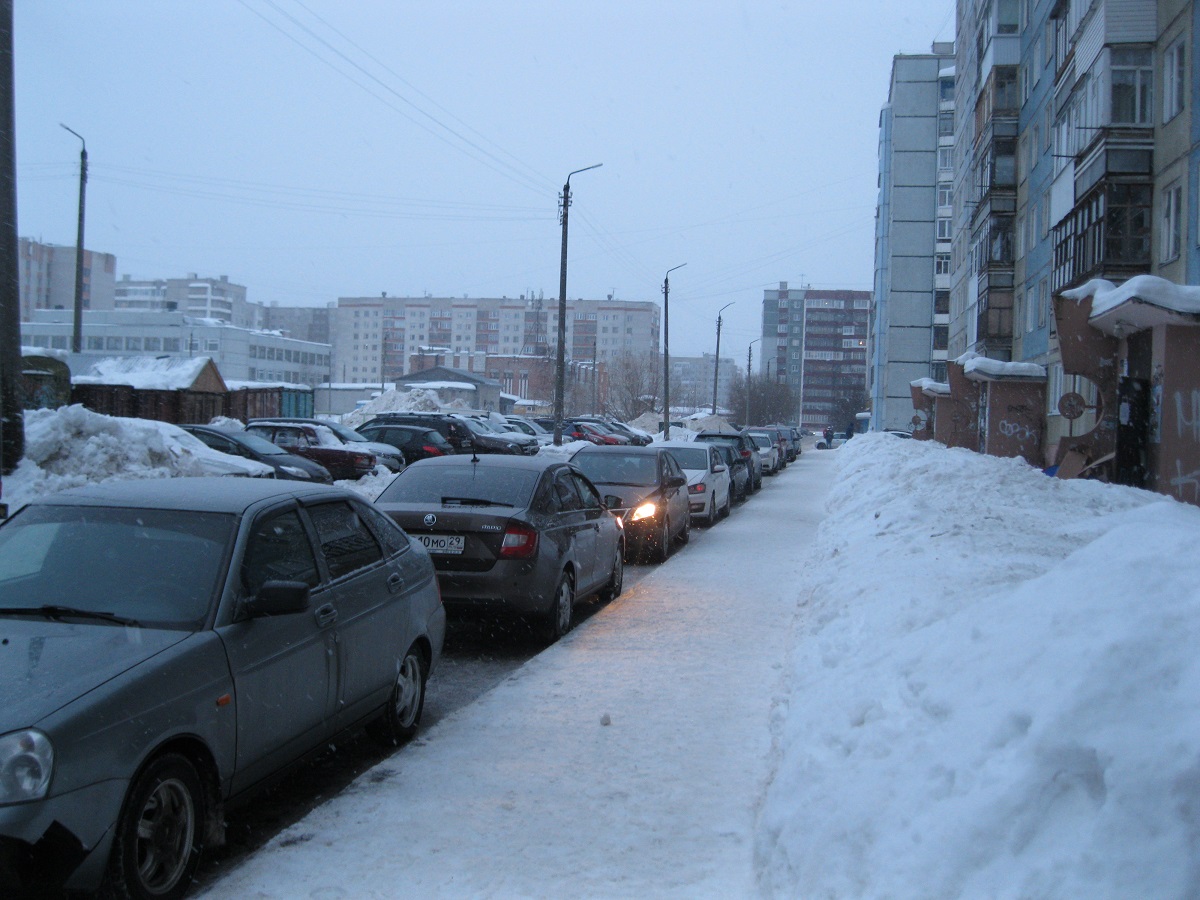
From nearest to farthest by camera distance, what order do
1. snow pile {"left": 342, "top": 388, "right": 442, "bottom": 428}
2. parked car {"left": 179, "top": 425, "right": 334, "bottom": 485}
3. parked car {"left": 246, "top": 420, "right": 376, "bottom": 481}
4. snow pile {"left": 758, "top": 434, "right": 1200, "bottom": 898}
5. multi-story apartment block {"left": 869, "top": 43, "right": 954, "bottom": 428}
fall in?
snow pile {"left": 758, "top": 434, "right": 1200, "bottom": 898}
parked car {"left": 179, "top": 425, "right": 334, "bottom": 485}
parked car {"left": 246, "top": 420, "right": 376, "bottom": 481}
snow pile {"left": 342, "top": 388, "right": 442, "bottom": 428}
multi-story apartment block {"left": 869, "top": 43, "right": 954, "bottom": 428}

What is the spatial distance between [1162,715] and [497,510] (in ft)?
18.9

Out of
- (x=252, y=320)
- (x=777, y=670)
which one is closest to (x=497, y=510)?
(x=777, y=670)

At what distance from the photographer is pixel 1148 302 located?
38.4 ft

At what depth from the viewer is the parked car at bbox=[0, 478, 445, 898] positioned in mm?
3318

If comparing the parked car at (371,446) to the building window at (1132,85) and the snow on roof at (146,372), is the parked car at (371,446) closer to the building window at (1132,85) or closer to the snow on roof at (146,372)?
the snow on roof at (146,372)

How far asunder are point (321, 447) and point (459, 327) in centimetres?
13759

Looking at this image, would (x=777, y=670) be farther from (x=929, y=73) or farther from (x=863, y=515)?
(x=929, y=73)

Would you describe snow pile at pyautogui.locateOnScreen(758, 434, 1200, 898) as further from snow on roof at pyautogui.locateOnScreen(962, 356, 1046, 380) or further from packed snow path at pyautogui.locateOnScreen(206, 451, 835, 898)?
snow on roof at pyautogui.locateOnScreen(962, 356, 1046, 380)

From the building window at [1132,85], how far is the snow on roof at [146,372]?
28.3 meters

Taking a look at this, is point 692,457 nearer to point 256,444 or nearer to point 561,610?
point 256,444

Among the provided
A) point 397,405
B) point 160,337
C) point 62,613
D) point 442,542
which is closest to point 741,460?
Result: point 442,542

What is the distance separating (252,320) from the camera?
158 meters

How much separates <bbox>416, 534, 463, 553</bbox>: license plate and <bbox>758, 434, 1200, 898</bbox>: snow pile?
122 inches

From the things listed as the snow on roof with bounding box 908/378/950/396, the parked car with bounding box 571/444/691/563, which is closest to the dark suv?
the snow on roof with bounding box 908/378/950/396
